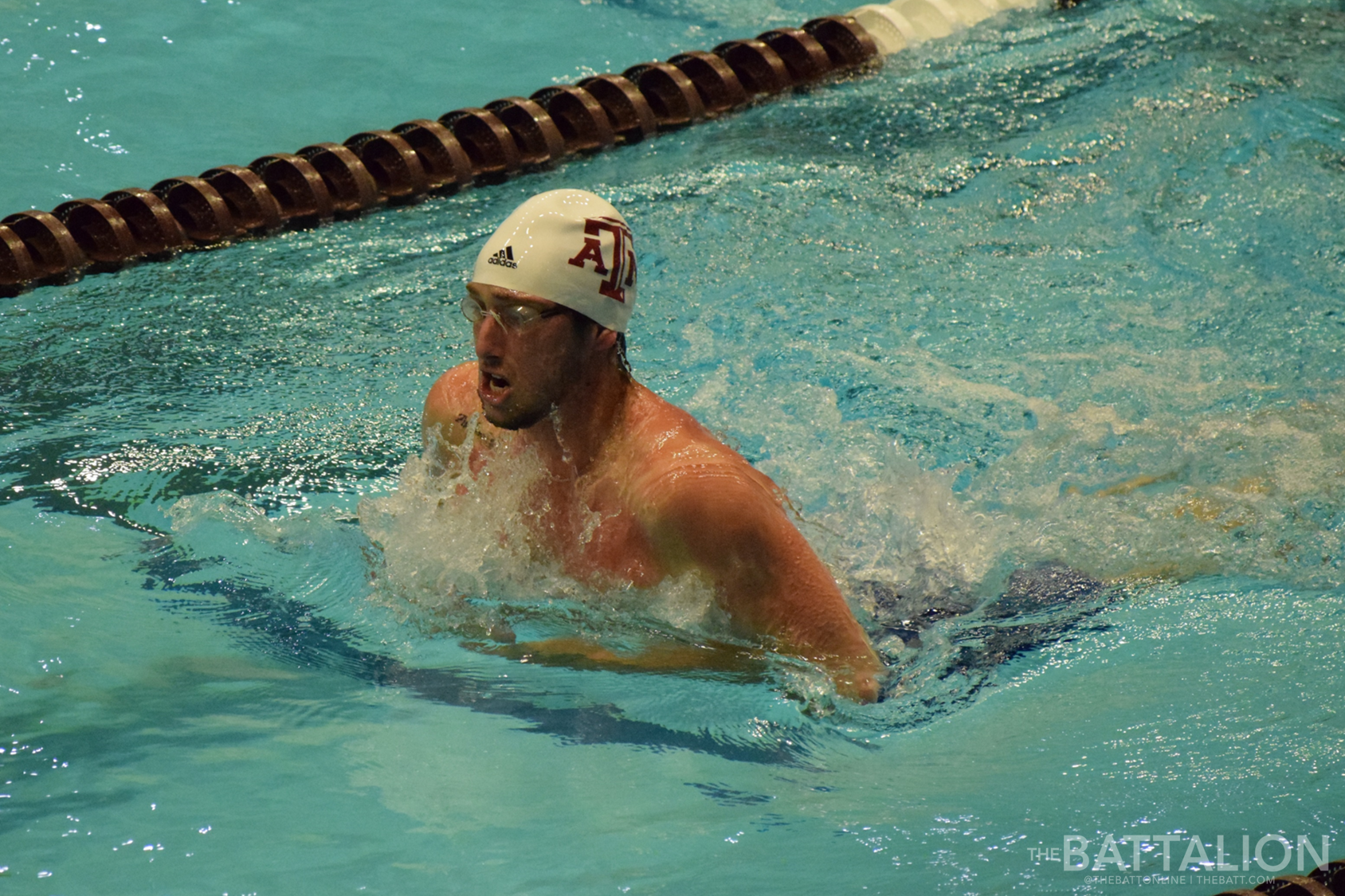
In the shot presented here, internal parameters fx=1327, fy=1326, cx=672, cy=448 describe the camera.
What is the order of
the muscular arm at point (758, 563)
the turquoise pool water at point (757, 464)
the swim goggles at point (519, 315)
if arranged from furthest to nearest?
the swim goggles at point (519, 315) → the muscular arm at point (758, 563) → the turquoise pool water at point (757, 464)

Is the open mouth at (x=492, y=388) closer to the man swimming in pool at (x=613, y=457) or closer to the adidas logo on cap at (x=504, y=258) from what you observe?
the man swimming in pool at (x=613, y=457)

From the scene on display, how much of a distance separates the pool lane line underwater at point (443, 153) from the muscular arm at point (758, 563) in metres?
2.95

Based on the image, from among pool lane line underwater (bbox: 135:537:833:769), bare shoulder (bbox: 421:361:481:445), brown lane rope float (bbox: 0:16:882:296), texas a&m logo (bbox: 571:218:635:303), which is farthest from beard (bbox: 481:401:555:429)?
brown lane rope float (bbox: 0:16:882:296)

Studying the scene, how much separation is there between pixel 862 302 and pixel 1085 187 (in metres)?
1.24

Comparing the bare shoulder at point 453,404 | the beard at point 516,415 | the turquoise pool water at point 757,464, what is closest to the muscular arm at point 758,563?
the turquoise pool water at point 757,464

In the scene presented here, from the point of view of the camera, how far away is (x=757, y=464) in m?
3.60

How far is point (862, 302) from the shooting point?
4.37 meters

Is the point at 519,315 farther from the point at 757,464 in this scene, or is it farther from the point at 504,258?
the point at 757,464

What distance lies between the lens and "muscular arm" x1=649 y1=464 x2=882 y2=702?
2.32 m

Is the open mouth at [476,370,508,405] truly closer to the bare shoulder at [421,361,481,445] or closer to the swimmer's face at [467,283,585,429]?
the swimmer's face at [467,283,585,429]

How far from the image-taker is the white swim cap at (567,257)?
2422 millimetres

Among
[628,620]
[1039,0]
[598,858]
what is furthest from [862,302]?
[1039,0]

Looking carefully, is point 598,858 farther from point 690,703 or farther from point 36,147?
point 36,147

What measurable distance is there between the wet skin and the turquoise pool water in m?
0.10
